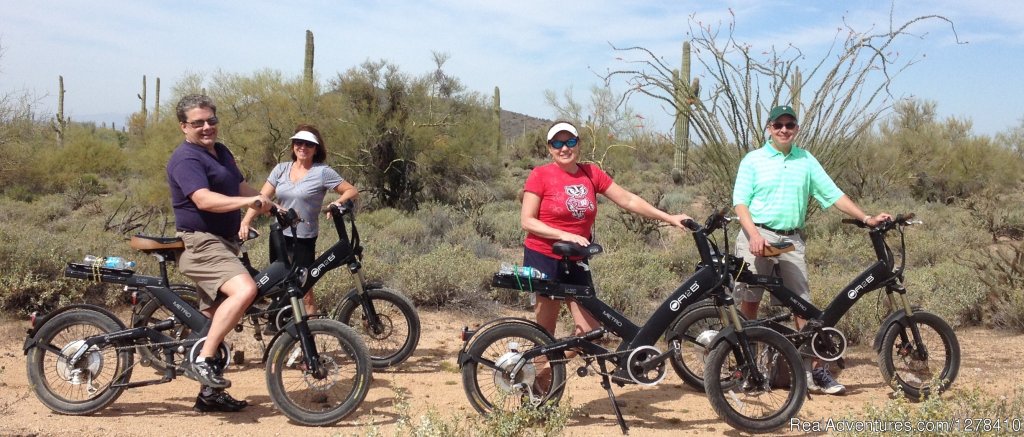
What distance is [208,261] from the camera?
4496 mm

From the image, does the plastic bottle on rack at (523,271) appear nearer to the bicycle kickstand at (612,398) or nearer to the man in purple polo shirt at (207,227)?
the bicycle kickstand at (612,398)

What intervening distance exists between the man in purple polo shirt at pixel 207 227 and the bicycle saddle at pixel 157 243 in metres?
0.05

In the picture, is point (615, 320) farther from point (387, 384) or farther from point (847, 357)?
point (847, 357)

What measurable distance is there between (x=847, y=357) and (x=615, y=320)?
2.94 meters

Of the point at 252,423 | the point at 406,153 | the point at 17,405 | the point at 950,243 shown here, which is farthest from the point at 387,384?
the point at 406,153

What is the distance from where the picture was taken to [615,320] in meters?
4.55

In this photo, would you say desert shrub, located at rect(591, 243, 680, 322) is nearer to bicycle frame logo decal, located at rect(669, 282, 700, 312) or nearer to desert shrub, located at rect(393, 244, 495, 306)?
desert shrub, located at rect(393, 244, 495, 306)

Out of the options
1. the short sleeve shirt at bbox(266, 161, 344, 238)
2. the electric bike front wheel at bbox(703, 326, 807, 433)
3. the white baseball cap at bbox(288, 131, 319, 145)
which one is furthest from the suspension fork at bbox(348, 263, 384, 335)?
→ the electric bike front wheel at bbox(703, 326, 807, 433)

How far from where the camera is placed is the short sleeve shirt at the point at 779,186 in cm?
506

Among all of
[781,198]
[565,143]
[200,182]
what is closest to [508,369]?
[565,143]

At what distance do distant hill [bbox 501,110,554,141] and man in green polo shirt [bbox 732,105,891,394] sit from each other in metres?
52.8

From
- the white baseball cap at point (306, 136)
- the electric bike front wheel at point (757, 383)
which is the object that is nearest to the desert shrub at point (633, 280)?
the electric bike front wheel at point (757, 383)

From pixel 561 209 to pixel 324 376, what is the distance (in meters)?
1.71

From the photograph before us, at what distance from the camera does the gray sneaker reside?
5324 mm
